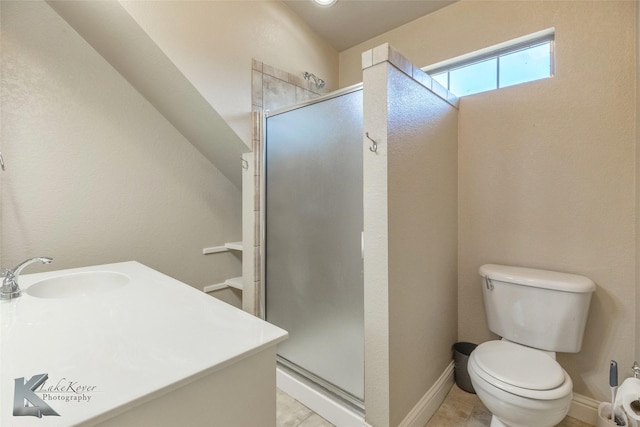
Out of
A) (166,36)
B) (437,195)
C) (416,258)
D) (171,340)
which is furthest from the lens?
(437,195)

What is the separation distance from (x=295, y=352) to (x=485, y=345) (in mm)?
1092

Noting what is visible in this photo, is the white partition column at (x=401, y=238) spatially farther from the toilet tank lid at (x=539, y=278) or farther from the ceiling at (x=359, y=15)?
the ceiling at (x=359, y=15)

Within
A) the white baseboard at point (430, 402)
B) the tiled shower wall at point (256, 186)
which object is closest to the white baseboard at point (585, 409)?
the white baseboard at point (430, 402)

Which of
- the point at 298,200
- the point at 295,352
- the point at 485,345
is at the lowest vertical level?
the point at 295,352

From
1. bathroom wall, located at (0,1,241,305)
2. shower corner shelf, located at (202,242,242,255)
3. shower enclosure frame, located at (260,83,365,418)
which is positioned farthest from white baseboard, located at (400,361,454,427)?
bathroom wall, located at (0,1,241,305)

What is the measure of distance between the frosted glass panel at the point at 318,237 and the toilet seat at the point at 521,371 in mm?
586

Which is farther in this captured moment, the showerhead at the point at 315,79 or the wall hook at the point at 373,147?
the showerhead at the point at 315,79

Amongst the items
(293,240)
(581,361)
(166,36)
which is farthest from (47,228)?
(581,361)

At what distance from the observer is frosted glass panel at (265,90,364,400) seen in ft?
4.66

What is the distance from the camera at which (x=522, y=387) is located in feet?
3.85

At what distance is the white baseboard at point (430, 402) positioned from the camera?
1.40 metres

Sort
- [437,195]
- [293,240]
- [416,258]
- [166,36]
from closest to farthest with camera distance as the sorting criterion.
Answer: [416,258], [166,36], [437,195], [293,240]

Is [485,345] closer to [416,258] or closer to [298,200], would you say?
[416,258]

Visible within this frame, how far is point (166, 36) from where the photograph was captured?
154 centimetres
